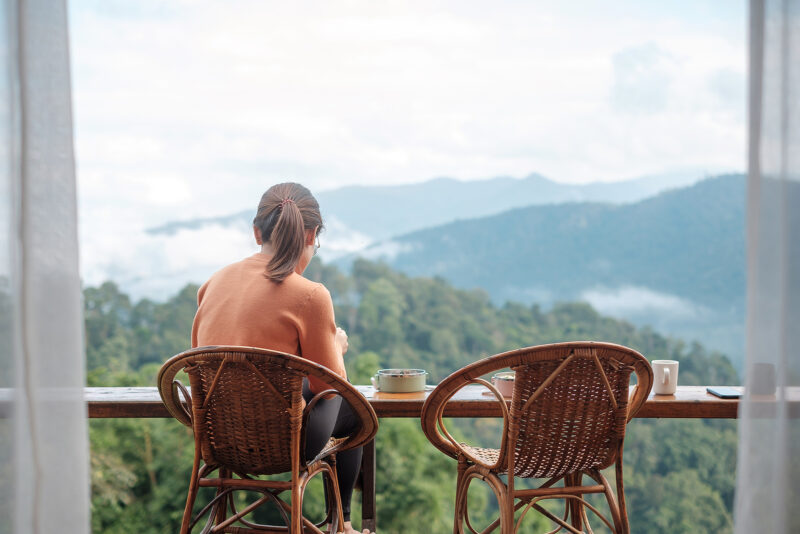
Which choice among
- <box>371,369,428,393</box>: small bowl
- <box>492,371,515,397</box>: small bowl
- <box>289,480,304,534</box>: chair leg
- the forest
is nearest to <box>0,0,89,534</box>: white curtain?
<box>289,480,304,534</box>: chair leg

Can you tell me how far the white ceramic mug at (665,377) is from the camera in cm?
229

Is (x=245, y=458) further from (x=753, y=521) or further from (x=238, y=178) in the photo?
(x=238, y=178)

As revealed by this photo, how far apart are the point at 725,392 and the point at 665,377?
0.22 m

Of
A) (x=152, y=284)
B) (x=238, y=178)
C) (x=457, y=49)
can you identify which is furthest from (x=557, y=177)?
(x=152, y=284)

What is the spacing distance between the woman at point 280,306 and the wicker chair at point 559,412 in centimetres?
32

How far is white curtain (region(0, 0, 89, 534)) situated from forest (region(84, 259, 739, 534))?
4.26 metres

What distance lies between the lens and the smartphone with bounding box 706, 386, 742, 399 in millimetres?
2277

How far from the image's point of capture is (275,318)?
2.01 m

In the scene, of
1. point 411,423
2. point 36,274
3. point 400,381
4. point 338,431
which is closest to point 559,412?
point 400,381

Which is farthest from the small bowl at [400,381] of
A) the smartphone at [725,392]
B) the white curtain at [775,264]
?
the white curtain at [775,264]

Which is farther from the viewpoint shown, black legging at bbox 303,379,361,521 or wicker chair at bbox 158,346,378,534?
black legging at bbox 303,379,361,521

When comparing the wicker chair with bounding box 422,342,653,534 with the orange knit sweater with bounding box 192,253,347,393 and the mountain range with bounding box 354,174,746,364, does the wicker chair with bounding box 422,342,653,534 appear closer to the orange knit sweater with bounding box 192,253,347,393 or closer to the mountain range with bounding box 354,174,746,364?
the orange knit sweater with bounding box 192,253,347,393

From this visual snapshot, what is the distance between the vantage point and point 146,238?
830 inches

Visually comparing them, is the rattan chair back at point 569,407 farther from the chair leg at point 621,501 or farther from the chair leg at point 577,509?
the chair leg at point 577,509
